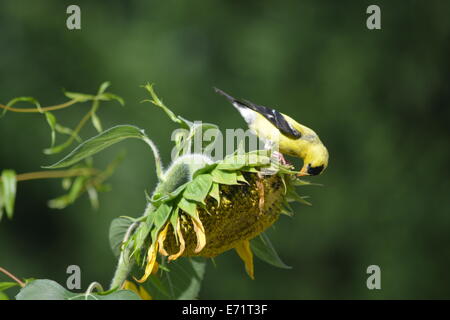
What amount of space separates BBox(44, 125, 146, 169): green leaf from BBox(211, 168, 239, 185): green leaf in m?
0.13

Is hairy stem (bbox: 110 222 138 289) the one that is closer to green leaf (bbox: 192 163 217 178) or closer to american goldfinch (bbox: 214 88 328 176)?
green leaf (bbox: 192 163 217 178)

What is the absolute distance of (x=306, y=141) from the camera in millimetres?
1745

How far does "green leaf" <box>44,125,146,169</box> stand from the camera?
104 cm

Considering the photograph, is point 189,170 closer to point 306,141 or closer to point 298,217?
point 306,141

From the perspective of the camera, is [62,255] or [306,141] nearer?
[306,141]

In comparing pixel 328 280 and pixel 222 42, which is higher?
pixel 222 42

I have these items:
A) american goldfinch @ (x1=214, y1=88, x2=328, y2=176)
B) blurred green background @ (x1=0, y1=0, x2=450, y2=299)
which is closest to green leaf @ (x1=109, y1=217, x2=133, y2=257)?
american goldfinch @ (x1=214, y1=88, x2=328, y2=176)

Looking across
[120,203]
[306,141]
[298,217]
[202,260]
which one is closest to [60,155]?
[120,203]

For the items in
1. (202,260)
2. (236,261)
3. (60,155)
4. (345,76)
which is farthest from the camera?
(345,76)

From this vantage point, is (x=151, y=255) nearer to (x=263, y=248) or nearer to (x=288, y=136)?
(x=263, y=248)

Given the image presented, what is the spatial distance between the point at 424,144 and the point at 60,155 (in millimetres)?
2540

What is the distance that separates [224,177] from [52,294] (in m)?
0.33

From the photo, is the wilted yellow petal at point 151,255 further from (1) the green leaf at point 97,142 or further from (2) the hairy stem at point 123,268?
(1) the green leaf at point 97,142

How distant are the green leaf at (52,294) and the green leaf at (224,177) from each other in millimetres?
247
